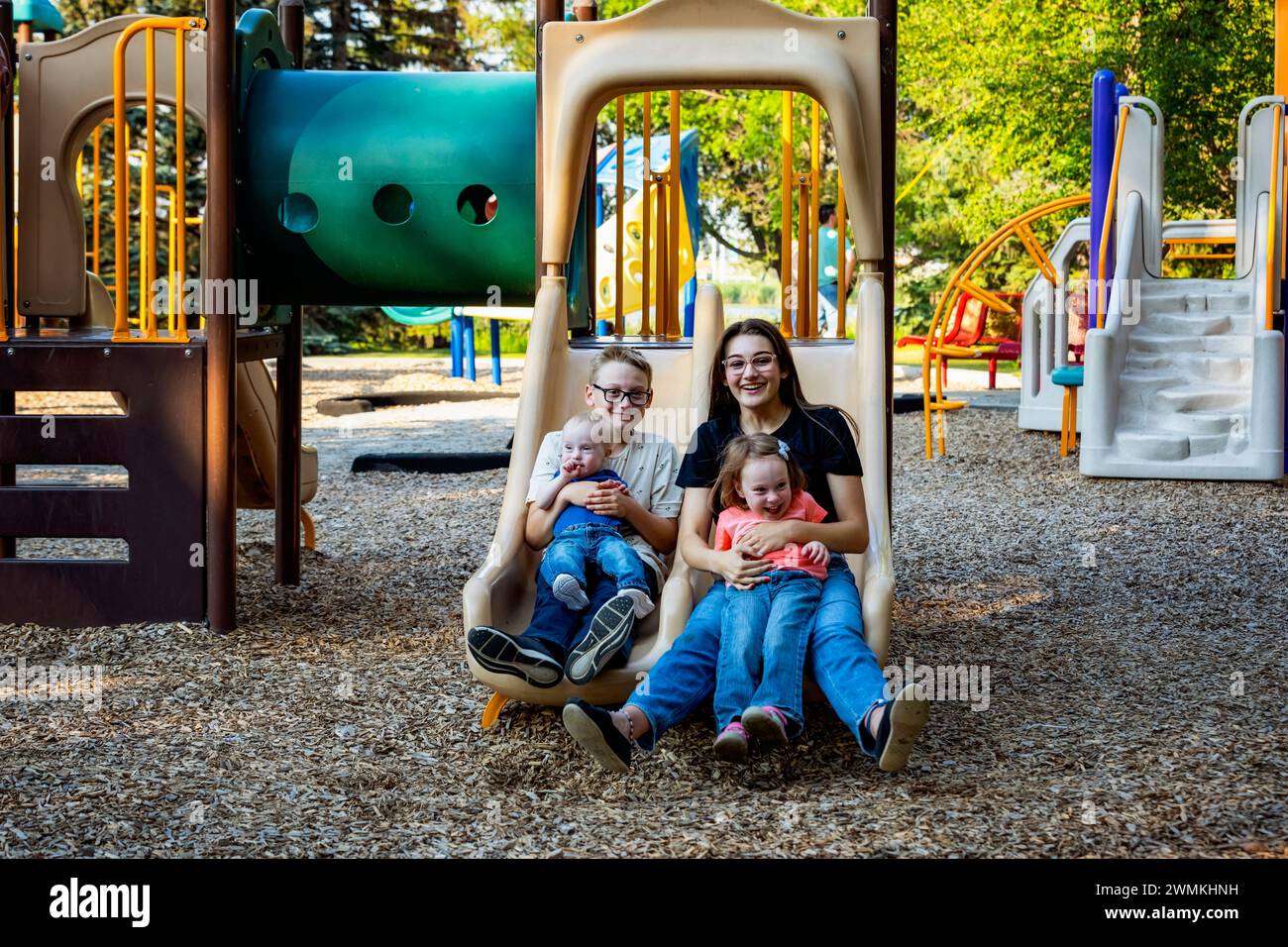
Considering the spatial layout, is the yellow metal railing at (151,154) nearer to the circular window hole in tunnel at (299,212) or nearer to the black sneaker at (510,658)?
the circular window hole in tunnel at (299,212)

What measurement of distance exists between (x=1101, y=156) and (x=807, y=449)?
692cm

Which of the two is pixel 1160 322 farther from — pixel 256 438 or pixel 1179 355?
pixel 256 438

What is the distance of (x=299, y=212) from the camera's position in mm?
5637

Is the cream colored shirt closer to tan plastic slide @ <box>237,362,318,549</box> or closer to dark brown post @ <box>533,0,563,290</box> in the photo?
dark brown post @ <box>533,0,563,290</box>

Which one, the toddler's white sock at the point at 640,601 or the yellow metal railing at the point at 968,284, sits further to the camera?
the yellow metal railing at the point at 968,284

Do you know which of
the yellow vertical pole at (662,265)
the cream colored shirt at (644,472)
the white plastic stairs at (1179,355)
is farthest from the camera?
the white plastic stairs at (1179,355)

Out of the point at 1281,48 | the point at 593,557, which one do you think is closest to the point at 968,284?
the point at 1281,48

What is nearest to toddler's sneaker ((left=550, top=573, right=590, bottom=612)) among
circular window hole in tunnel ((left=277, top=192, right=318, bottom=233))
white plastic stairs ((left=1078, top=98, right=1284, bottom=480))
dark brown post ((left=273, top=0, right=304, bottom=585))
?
circular window hole in tunnel ((left=277, top=192, right=318, bottom=233))

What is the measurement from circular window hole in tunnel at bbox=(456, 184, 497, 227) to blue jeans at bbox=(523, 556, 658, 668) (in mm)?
1899

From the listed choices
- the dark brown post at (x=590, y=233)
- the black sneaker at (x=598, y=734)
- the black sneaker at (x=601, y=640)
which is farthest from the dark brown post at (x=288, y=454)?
the black sneaker at (x=598, y=734)

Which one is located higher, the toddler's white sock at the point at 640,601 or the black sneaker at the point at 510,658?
the toddler's white sock at the point at 640,601

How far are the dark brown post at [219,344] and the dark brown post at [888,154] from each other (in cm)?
225

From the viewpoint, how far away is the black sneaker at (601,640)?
12.1 feet

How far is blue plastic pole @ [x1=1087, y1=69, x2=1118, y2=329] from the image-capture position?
10.0 metres
